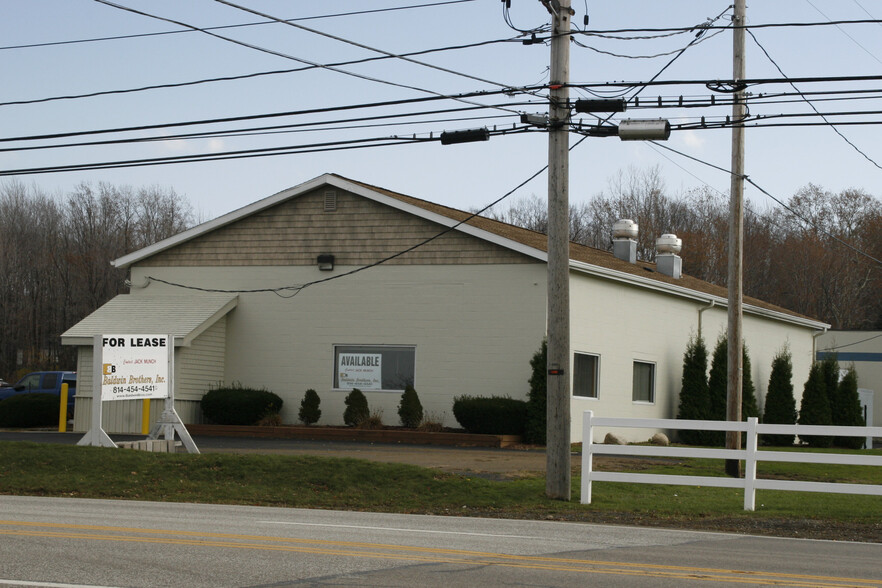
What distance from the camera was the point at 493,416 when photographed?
25984 mm

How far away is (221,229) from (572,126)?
15677mm

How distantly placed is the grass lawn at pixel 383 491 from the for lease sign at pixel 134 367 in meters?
1.61

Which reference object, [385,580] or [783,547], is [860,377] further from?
[385,580]

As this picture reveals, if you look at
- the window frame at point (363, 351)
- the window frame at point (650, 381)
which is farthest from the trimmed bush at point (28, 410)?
the window frame at point (650, 381)

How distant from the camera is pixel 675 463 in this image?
22.6 meters

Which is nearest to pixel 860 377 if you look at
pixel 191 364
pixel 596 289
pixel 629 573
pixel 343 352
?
pixel 596 289


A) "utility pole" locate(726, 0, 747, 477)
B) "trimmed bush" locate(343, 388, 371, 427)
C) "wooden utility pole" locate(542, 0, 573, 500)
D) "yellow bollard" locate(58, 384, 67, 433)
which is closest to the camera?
"wooden utility pole" locate(542, 0, 573, 500)

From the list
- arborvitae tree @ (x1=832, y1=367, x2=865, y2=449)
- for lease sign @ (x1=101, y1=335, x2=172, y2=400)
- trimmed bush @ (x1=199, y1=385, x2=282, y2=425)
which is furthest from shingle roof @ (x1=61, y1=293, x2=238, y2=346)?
arborvitae tree @ (x1=832, y1=367, x2=865, y2=449)

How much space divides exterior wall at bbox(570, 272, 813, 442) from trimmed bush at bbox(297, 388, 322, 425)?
6604 millimetres

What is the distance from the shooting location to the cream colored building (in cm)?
2731

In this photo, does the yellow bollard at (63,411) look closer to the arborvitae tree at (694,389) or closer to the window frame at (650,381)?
the window frame at (650,381)

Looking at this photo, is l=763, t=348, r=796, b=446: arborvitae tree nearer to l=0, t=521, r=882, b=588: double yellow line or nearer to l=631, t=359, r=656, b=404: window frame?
l=631, t=359, r=656, b=404: window frame

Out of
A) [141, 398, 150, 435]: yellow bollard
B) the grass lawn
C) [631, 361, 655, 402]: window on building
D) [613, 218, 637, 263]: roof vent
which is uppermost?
[613, 218, 637, 263]: roof vent

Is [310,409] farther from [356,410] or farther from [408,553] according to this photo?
[408,553]
